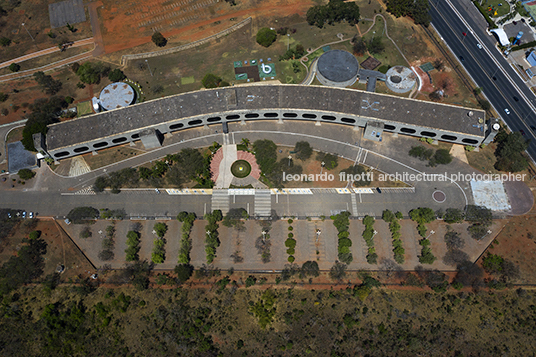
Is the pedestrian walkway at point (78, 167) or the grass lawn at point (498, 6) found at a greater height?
the grass lawn at point (498, 6)

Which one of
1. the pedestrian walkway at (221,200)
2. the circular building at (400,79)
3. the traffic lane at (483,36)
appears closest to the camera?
the pedestrian walkway at (221,200)

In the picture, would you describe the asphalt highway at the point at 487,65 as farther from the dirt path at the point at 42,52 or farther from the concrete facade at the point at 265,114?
the dirt path at the point at 42,52

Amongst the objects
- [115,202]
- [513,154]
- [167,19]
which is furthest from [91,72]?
[513,154]

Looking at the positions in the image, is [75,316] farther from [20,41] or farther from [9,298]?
[20,41]

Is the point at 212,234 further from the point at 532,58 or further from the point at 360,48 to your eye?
the point at 532,58

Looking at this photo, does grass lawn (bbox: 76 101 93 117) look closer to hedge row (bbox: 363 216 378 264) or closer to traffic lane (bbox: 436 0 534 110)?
hedge row (bbox: 363 216 378 264)

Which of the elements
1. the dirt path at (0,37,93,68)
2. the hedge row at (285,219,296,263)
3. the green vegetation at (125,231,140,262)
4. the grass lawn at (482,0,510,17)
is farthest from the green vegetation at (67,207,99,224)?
the grass lawn at (482,0,510,17)

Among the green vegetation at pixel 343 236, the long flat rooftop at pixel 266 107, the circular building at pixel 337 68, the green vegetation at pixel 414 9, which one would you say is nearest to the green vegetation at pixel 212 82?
the long flat rooftop at pixel 266 107
